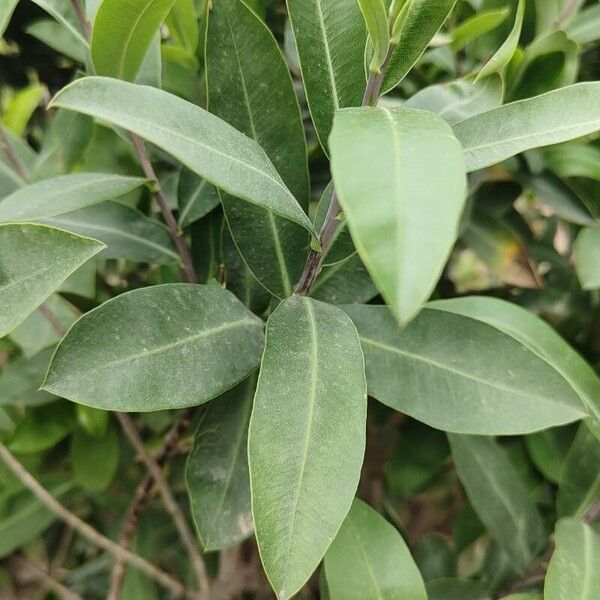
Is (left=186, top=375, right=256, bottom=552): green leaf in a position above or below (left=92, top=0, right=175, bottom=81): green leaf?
below

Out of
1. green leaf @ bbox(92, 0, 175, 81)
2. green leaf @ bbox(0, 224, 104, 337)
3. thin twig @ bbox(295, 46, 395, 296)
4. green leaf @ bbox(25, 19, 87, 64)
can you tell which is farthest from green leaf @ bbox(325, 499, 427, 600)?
green leaf @ bbox(25, 19, 87, 64)

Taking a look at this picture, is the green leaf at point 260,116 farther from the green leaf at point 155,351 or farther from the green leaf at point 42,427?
the green leaf at point 42,427

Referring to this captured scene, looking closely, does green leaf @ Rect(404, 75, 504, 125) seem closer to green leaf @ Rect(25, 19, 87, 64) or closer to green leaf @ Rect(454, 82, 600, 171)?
green leaf @ Rect(454, 82, 600, 171)

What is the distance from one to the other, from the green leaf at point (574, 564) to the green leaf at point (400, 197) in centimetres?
35

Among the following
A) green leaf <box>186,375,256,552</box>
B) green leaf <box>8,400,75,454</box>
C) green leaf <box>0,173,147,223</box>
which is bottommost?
green leaf <box>8,400,75,454</box>

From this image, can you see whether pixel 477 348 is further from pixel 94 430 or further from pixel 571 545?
pixel 94 430

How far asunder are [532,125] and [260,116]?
20 cm

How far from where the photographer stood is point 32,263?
40 cm

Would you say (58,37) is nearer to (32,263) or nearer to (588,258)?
(32,263)

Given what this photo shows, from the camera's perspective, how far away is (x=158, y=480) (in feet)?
2.23

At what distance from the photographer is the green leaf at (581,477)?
0.61 m

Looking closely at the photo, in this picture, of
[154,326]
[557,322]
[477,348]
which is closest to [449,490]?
[557,322]

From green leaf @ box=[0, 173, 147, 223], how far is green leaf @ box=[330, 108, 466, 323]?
0.23m

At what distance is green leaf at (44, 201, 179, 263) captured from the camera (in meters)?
0.56
